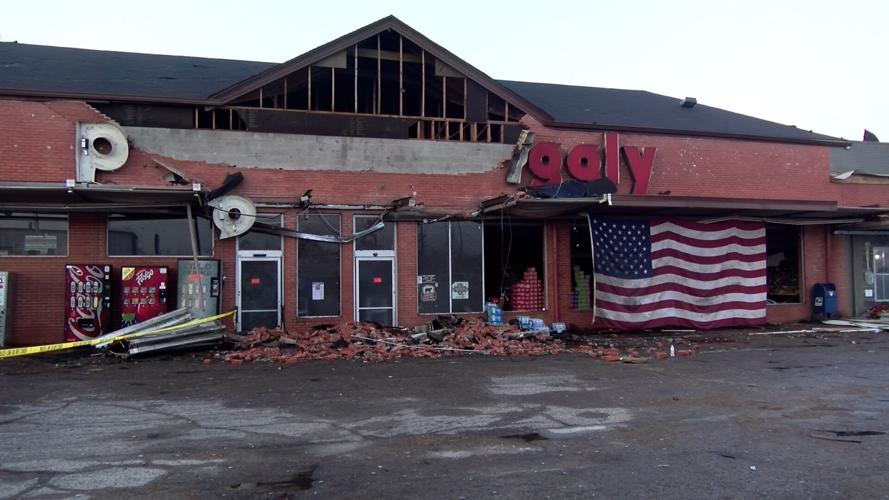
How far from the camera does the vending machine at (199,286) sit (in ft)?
49.5

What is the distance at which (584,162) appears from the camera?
18.9 metres

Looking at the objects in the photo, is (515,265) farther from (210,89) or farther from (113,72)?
(113,72)

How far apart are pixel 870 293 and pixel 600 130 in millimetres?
Answer: 11372

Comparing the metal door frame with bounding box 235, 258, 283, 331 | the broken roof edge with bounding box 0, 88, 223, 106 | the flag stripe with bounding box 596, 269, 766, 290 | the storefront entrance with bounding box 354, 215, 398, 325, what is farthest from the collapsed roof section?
the flag stripe with bounding box 596, 269, 766, 290

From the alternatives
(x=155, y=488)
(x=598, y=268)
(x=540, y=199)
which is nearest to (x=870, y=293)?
(x=598, y=268)

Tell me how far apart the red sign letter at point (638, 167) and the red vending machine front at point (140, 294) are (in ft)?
42.9

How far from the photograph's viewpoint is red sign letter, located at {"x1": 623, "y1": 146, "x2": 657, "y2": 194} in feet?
63.3

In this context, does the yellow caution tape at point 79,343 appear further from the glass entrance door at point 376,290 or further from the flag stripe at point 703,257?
the flag stripe at point 703,257

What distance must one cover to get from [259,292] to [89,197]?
4.38 meters

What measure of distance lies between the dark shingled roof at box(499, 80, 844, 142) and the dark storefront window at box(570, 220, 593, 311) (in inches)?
123

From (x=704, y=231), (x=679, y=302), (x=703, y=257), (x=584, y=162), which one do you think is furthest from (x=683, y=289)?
(x=584, y=162)

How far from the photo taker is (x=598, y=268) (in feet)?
59.7

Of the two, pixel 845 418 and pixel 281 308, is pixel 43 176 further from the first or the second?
pixel 845 418

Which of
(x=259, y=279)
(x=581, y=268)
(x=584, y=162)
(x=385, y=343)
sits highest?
(x=584, y=162)
